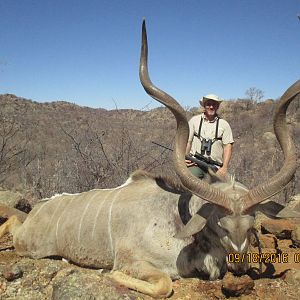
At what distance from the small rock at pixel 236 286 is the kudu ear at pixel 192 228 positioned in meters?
0.47

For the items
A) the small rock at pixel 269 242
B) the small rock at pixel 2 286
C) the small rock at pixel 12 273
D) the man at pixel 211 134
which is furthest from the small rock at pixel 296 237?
the small rock at pixel 2 286

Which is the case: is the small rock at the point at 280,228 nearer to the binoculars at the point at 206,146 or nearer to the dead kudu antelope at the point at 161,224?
the binoculars at the point at 206,146

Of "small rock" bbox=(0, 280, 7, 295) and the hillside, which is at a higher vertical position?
the hillside

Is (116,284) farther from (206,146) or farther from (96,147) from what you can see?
(96,147)

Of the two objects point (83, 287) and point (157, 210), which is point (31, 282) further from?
point (157, 210)

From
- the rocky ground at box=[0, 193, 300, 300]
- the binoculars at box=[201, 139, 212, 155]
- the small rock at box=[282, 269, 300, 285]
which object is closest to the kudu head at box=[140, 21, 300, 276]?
the rocky ground at box=[0, 193, 300, 300]

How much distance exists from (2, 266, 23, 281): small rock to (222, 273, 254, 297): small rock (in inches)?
70.5

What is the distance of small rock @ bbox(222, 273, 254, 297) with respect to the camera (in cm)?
324

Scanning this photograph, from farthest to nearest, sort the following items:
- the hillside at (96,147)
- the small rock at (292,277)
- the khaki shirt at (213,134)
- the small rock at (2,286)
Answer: the hillside at (96,147)
the khaki shirt at (213,134)
the small rock at (292,277)
the small rock at (2,286)

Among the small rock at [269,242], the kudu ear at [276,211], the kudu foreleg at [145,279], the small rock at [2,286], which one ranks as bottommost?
the small rock at [2,286]

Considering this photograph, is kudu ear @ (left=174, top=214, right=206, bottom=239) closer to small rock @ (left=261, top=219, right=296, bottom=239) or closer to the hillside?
small rock @ (left=261, top=219, right=296, bottom=239)

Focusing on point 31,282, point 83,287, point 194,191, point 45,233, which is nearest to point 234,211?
point 194,191

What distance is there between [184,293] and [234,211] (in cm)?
87

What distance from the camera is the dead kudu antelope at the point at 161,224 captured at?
3266 millimetres
